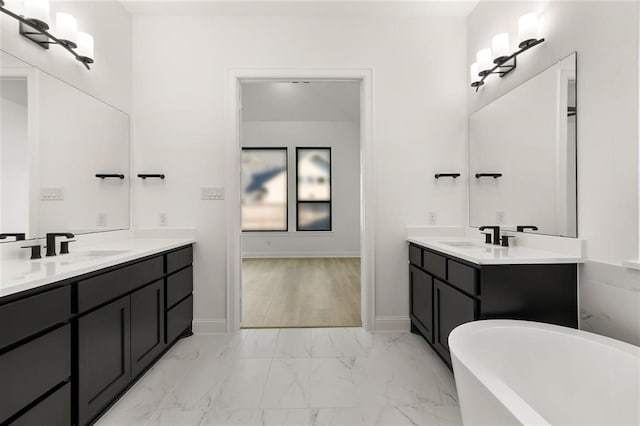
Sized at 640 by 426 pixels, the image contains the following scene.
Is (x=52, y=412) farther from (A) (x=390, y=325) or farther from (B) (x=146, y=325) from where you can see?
(A) (x=390, y=325)

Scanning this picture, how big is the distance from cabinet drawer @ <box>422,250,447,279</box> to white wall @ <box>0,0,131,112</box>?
9.25ft

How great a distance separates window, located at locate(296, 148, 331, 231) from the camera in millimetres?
7281

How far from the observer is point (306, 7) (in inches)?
113

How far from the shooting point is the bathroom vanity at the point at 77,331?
1.20 metres

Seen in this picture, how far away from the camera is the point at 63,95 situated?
2.21 metres

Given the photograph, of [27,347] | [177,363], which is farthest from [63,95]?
[177,363]

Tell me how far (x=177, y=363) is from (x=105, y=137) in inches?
72.3

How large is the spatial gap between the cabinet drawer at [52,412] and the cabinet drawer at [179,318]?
103cm

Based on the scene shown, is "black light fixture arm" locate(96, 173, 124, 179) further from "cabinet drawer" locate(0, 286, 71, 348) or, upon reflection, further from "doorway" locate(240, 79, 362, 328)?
"doorway" locate(240, 79, 362, 328)

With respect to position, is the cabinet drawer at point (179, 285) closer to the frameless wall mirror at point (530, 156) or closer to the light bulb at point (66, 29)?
the light bulb at point (66, 29)

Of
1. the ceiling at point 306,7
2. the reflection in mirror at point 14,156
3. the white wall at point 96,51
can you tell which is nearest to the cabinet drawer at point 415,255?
the ceiling at point 306,7

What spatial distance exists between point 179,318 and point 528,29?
3.21 metres

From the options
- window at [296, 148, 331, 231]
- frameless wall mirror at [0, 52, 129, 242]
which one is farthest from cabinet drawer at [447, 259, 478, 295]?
window at [296, 148, 331, 231]

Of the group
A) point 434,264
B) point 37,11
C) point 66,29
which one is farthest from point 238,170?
point 434,264
